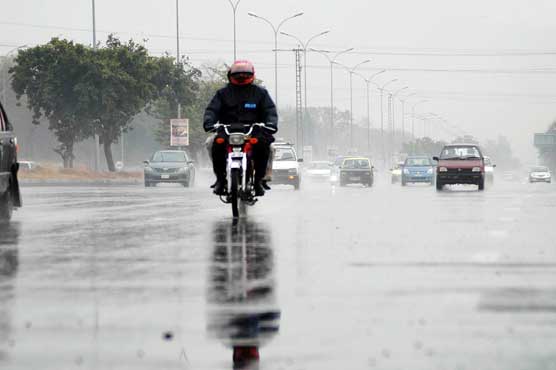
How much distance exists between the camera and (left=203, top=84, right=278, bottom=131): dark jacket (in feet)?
61.6

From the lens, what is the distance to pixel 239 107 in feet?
61.8

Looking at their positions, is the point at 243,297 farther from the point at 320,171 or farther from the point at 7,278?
the point at 320,171

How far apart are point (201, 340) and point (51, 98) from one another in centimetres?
6597

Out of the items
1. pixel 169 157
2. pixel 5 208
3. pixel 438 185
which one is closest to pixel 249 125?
pixel 5 208

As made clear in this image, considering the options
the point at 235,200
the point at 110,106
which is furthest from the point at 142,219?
the point at 110,106

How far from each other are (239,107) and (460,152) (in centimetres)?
2924

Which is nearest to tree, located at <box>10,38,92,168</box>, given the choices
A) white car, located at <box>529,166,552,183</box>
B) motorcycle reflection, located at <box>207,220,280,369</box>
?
white car, located at <box>529,166,552,183</box>

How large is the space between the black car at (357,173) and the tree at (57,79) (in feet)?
53.0

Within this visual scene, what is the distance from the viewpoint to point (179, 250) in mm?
13656

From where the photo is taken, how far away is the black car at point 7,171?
19.2 metres

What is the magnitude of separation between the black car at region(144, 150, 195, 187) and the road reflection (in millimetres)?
33291

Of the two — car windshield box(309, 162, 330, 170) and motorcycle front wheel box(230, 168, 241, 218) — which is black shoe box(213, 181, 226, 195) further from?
car windshield box(309, 162, 330, 170)

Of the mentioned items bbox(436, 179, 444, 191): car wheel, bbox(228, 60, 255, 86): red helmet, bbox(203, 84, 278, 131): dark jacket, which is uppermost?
bbox(228, 60, 255, 86): red helmet

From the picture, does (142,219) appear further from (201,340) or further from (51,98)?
(51,98)
